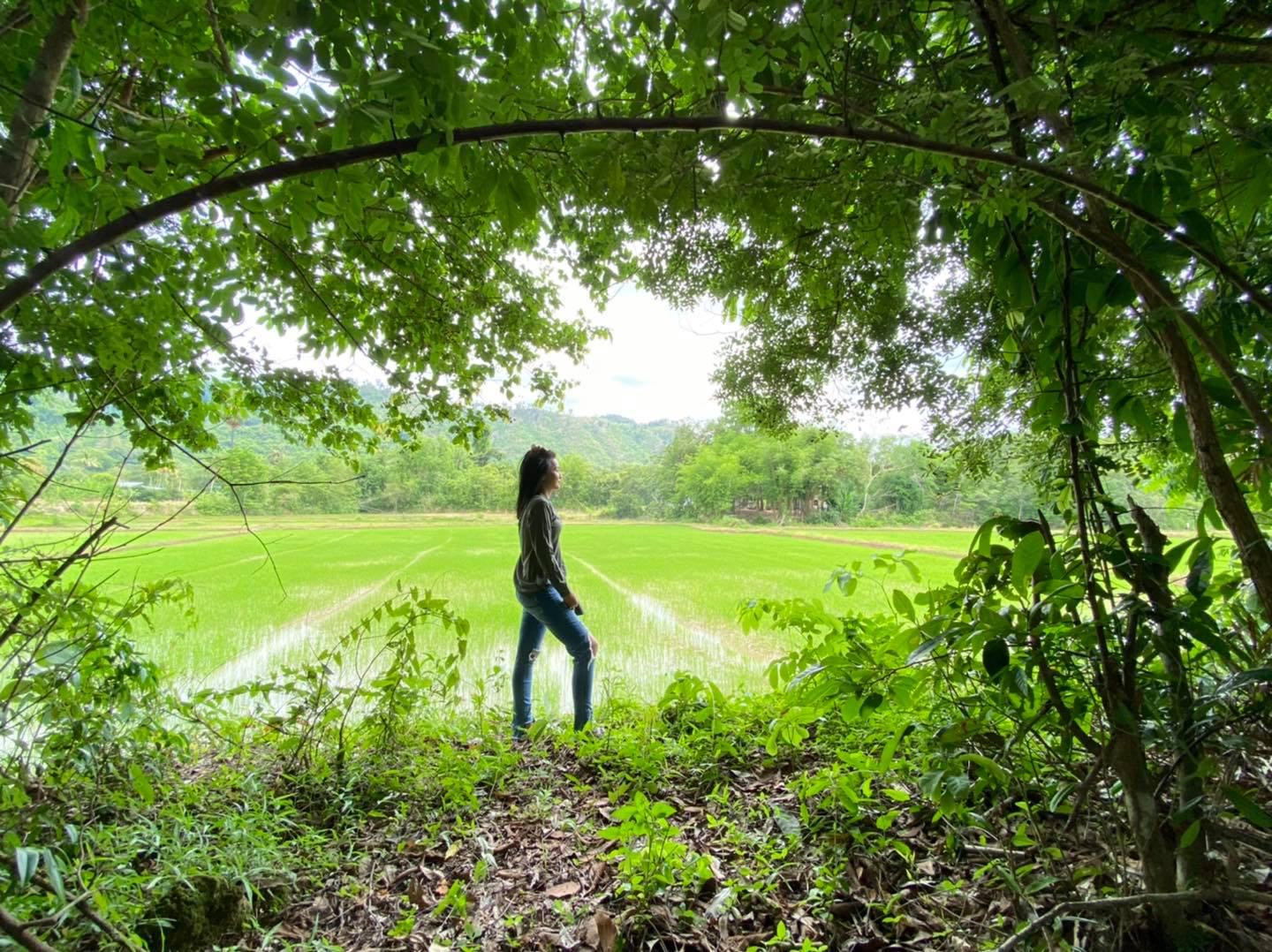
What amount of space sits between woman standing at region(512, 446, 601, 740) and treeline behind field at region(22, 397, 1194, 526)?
0.76m

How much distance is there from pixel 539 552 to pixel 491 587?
2805mm

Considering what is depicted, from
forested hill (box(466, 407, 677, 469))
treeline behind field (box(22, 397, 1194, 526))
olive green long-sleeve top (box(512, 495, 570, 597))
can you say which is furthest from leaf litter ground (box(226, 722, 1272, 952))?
forested hill (box(466, 407, 677, 469))

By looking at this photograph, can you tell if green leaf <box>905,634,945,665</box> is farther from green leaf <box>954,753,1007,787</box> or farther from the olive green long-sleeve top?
the olive green long-sleeve top

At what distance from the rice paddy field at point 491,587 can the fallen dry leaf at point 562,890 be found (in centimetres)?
107

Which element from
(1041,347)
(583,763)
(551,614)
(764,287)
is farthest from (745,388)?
(1041,347)

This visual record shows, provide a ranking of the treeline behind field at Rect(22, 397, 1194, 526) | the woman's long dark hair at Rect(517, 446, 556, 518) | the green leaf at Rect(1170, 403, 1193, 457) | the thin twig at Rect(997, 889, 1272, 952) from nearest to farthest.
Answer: the thin twig at Rect(997, 889, 1272, 952) < the green leaf at Rect(1170, 403, 1193, 457) < the woman's long dark hair at Rect(517, 446, 556, 518) < the treeline behind field at Rect(22, 397, 1194, 526)

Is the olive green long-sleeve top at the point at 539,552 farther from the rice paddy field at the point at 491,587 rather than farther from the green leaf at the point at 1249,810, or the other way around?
the green leaf at the point at 1249,810

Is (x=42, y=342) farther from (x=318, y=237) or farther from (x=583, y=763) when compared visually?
(x=583, y=763)

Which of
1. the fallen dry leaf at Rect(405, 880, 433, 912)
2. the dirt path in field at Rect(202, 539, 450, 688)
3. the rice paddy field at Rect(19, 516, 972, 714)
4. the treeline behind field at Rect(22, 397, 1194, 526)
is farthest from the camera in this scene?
the treeline behind field at Rect(22, 397, 1194, 526)

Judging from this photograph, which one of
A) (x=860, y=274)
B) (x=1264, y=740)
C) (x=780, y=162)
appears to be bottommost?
(x=1264, y=740)

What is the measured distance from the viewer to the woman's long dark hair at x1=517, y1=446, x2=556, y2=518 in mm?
2273

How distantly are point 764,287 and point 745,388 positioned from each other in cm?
120

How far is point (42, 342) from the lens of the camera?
A: 123 cm

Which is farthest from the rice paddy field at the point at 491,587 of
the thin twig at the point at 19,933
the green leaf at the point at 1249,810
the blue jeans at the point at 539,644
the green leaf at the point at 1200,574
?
the thin twig at the point at 19,933
